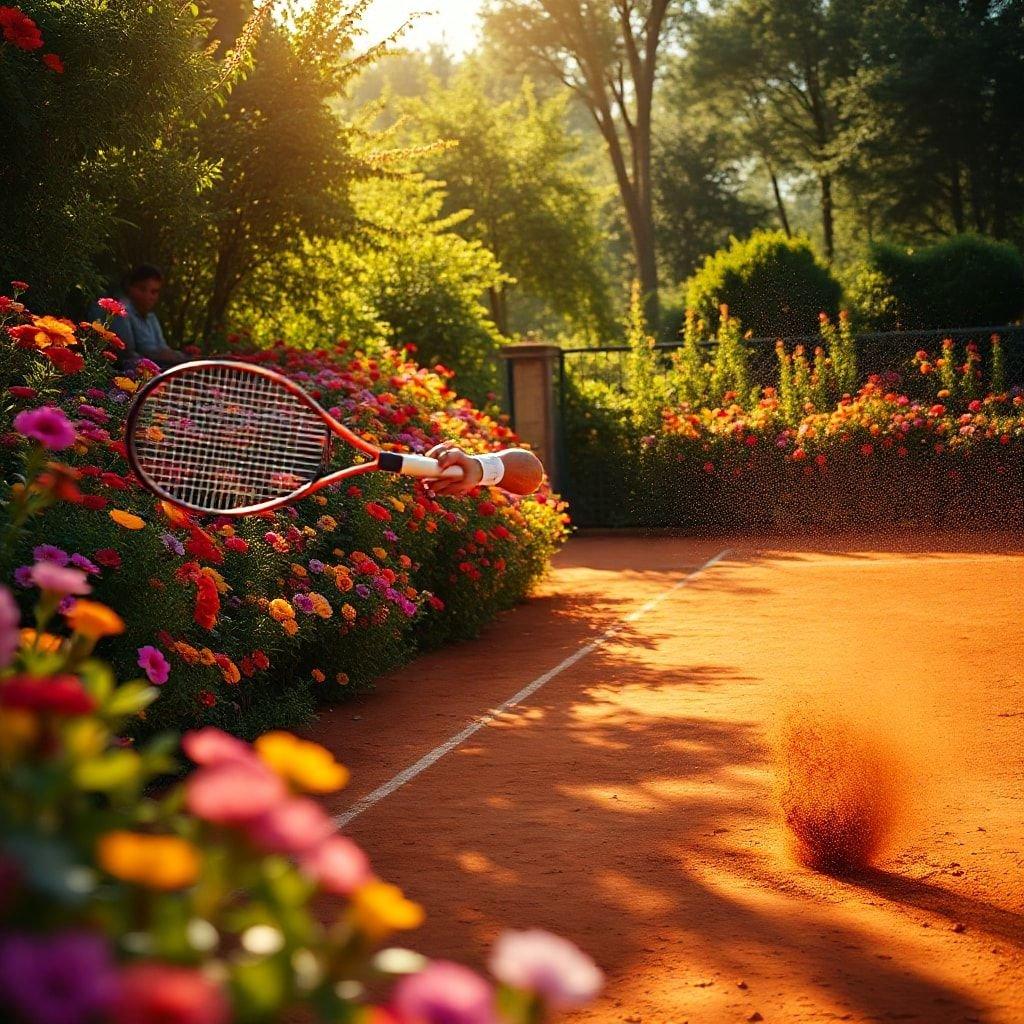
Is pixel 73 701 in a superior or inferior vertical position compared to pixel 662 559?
superior

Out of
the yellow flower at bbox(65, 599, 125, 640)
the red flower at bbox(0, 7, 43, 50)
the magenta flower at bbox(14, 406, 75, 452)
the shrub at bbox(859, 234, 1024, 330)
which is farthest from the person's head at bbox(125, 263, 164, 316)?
the shrub at bbox(859, 234, 1024, 330)

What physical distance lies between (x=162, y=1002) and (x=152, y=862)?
133 millimetres

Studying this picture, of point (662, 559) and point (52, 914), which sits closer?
point (52, 914)

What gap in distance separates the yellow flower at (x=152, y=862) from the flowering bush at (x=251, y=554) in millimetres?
1506

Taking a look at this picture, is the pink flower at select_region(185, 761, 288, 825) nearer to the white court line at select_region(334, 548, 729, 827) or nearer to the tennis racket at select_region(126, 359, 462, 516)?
the tennis racket at select_region(126, 359, 462, 516)

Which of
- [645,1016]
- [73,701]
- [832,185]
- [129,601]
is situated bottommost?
[645,1016]

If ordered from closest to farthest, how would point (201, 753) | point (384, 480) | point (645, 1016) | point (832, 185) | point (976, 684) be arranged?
point (201, 753) < point (645, 1016) < point (976, 684) < point (384, 480) < point (832, 185)

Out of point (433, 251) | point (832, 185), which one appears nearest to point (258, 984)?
point (433, 251)

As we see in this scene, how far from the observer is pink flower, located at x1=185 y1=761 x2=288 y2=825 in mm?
1056

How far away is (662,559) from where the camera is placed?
13.7m

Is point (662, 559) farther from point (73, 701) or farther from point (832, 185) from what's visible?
point (832, 185)

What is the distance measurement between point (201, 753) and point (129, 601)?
14.3 feet

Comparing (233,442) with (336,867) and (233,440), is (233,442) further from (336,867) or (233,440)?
(336,867)

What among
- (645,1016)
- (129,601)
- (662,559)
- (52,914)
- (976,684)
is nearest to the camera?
(52,914)
